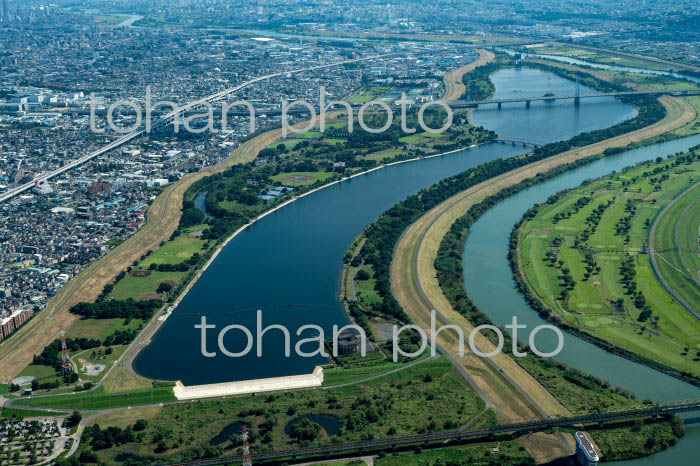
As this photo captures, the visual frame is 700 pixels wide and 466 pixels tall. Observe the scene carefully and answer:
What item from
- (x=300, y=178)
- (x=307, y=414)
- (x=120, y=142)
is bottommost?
(x=307, y=414)

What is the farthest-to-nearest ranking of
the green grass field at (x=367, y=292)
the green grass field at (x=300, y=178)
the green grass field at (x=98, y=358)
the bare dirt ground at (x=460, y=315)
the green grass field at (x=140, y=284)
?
the green grass field at (x=300, y=178) → the green grass field at (x=140, y=284) → the green grass field at (x=367, y=292) → the green grass field at (x=98, y=358) → the bare dirt ground at (x=460, y=315)

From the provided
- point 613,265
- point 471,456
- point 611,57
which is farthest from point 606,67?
point 471,456

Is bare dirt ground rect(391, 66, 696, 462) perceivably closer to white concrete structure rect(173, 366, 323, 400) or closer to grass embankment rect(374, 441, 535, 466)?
grass embankment rect(374, 441, 535, 466)

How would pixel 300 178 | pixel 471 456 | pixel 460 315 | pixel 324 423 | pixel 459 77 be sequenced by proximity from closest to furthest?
pixel 471 456 → pixel 324 423 → pixel 460 315 → pixel 300 178 → pixel 459 77

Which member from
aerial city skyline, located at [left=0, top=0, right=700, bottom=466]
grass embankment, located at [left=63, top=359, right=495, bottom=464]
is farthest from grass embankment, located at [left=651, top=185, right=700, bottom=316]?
grass embankment, located at [left=63, top=359, right=495, bottom=464]

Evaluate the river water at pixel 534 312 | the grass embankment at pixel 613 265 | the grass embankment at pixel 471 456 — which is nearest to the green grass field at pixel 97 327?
the grass embankment at pixel 471 456

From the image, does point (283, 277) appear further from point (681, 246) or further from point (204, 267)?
point (681, 246)

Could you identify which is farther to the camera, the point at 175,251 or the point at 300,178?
the point at 300,178

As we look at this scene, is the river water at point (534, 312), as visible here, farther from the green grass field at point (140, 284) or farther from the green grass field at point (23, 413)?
the green grass field at point (23, 413)
